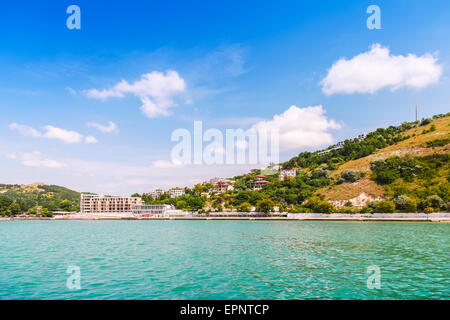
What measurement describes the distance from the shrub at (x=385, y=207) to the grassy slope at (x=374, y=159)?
471 inches

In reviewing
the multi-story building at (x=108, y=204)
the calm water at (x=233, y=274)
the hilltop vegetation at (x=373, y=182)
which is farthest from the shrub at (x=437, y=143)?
the multi-story building at (x=108, y=204)

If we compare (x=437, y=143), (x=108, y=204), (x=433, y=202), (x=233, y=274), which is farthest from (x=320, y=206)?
(x=108, y=204)

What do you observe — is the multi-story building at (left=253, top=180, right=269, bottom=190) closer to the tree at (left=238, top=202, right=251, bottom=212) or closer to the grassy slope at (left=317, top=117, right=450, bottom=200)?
the tree at (left=238, top=202, right=251, bottom=212)

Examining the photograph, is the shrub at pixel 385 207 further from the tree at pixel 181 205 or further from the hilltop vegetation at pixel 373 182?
the tree at pixel 181 205

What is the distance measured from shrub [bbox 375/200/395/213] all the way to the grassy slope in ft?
39.3

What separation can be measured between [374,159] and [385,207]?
40043 millimetres

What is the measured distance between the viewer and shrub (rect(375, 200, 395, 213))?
9156 cm

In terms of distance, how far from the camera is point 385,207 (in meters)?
91.9

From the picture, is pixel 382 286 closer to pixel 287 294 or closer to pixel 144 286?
pixel 287 294

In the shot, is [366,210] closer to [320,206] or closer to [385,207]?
[385,207]

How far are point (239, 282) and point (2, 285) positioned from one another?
13759 mm

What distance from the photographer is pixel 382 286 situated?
55.1ft

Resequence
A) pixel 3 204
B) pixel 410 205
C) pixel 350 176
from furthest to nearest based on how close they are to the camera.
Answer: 1. pixel 3 204
2. pixel 350 176
3. pixel 410 205

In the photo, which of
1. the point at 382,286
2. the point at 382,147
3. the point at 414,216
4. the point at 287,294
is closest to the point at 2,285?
the point at 287,294
